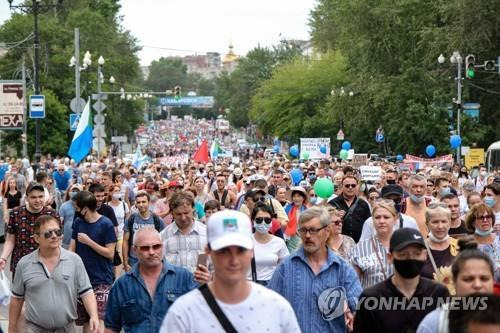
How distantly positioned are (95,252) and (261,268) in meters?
2.07

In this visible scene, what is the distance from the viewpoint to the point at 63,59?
7838 cm

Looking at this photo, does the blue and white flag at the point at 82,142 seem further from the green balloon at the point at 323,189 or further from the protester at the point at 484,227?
the protester at the point at 484,227

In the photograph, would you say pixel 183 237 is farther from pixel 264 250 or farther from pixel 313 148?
pixel 313 148

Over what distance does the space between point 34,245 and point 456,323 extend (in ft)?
23.5

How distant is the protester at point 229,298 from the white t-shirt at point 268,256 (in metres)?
4.58

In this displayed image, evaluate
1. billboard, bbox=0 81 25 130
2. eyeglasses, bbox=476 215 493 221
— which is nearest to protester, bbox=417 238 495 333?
eyeglasses, bbox=476 215 493 221

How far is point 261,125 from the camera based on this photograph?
94.4 metres

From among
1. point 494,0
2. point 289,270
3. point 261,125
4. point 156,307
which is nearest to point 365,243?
point 289,270

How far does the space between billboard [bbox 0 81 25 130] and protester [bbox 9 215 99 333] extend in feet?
134

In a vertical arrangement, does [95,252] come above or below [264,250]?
below

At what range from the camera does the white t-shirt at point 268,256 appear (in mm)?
9562

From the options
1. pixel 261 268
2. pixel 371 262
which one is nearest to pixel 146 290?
pixel 371 262

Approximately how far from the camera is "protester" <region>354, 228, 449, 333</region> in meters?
6.27

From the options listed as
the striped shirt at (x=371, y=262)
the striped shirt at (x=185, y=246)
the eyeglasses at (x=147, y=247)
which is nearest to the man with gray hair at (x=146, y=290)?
the eyeglasses at (x=147, y=247)
